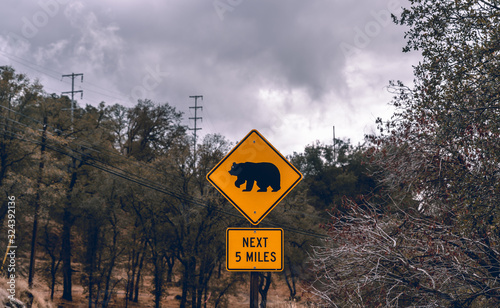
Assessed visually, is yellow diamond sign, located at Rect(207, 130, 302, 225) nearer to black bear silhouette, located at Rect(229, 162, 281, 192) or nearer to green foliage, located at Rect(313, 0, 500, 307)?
black bear silhouette, located at Rect(229, 162, 281, 192)

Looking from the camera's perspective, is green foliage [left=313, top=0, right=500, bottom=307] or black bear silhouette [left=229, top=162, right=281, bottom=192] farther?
green foliage [left=313, top=0, right=500, bottom=307]

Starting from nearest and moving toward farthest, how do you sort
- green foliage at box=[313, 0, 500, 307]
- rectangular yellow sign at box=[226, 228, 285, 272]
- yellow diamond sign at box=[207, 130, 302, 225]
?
rectangular yellow sign at box=[226, 228, 285, 272], yellow diamond sign at box=[207, 130, 302, 225], green foliage at box=[313, 0, 500, 307]

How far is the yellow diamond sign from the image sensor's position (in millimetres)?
5152

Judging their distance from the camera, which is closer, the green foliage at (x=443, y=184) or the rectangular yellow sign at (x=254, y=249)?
the rectangular yellow sign at (x=254, y=249)

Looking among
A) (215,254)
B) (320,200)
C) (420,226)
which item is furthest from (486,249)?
(320,200)

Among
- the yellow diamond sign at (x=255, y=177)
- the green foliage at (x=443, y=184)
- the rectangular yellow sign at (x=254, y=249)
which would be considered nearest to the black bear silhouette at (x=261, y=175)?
the yellow diamond sign at (x=255, y=177)

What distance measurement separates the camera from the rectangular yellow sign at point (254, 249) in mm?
5039

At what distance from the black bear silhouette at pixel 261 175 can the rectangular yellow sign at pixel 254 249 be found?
489 millimetres

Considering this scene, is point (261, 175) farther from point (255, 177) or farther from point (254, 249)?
point (254, 249)

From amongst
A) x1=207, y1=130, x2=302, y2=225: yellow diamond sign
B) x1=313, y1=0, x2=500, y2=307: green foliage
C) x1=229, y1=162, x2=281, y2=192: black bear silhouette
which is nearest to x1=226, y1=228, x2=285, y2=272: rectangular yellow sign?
x1=207, y1=130, x2=302, y2=225: yellow diamond sign

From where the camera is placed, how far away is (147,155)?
5044 centimetres

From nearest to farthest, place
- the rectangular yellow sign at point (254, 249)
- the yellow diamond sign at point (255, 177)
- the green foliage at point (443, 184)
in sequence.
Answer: the rectangular yellow sign at point (254, 249) → the yellow diamond sign at point (255, 177) → the green foliage at point (443, 184)

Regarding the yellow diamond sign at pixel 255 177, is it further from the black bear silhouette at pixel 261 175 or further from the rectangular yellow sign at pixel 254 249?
the rectangular yellow sign at pixel 254 249

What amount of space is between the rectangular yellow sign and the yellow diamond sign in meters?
0.17
